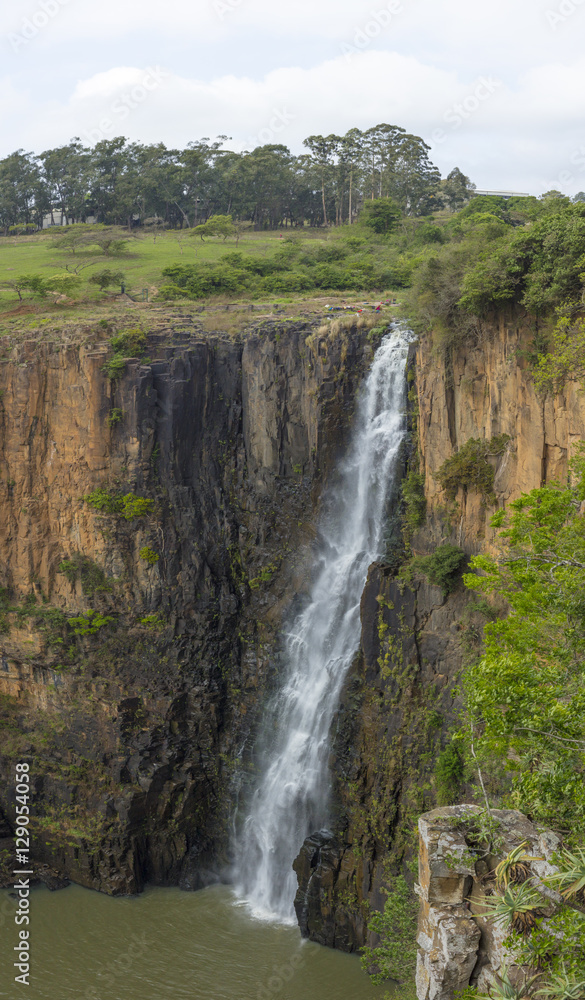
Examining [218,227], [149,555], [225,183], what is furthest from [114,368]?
[225,183]

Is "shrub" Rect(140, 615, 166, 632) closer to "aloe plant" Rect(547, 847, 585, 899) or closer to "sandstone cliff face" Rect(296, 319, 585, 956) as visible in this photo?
"sandstone cliff face" Rect(296, 319, 585, 956)

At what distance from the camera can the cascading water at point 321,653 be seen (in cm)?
2458

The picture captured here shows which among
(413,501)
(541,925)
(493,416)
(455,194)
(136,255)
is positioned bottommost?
(541,925)

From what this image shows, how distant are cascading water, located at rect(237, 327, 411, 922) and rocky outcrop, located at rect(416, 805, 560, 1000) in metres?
13.1

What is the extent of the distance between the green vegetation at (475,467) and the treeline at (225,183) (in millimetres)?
39031

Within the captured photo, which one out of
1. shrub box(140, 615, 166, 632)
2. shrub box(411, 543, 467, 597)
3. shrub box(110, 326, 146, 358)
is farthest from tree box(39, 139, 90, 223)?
shrub box(411, 543, 467, 597)

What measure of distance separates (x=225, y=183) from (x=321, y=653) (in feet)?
146

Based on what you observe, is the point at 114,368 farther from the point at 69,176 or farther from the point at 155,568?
the point at 69,176

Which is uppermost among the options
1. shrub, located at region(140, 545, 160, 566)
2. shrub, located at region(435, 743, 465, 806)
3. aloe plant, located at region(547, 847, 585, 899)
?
shrub, located at region(140, 545, 160, 566)

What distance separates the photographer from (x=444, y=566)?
21594mm

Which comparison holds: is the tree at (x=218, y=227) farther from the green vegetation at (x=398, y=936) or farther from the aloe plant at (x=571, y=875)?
the aloe plant at (x=571, y=875)

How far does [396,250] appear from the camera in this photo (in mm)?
41719

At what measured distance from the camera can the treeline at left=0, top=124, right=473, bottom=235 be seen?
5709cm

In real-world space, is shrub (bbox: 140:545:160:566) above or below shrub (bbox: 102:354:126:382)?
below
